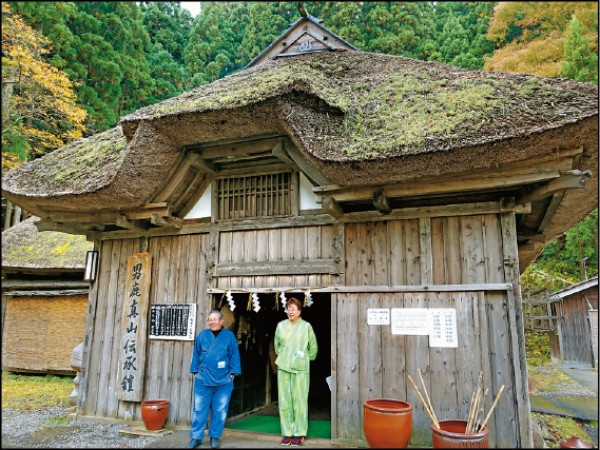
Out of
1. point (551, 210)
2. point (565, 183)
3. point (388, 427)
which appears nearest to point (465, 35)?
Result: point (551, 210)

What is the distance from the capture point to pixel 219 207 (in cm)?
714

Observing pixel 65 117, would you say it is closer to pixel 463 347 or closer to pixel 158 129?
pixel 158 129

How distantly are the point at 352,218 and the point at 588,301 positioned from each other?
16.0 m

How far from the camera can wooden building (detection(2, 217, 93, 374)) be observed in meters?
12.3

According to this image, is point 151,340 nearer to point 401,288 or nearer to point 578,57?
point 401,288

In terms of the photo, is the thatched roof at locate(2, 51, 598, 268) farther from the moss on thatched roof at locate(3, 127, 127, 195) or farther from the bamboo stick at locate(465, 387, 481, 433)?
the bamboo stick at locate(465, 387, 481, 433)

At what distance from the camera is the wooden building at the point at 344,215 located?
203 inches

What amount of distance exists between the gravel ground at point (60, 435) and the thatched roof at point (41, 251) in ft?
17.6

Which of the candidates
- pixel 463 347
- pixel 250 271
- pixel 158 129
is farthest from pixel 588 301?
pixel 158 129

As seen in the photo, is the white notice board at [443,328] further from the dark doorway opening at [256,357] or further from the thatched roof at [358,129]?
the dark doorway opening at [256,357]

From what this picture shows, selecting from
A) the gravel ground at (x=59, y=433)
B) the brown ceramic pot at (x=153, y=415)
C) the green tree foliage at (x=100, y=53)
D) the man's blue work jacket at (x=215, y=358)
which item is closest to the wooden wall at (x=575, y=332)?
the gravel ground at (x=59, y=433)

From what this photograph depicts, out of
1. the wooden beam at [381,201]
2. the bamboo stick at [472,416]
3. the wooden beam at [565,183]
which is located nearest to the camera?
the bamboo stick at [472,416]

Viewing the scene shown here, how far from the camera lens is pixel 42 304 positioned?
41.9 feet

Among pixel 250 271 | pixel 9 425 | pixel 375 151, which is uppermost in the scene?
pixel 375 151
